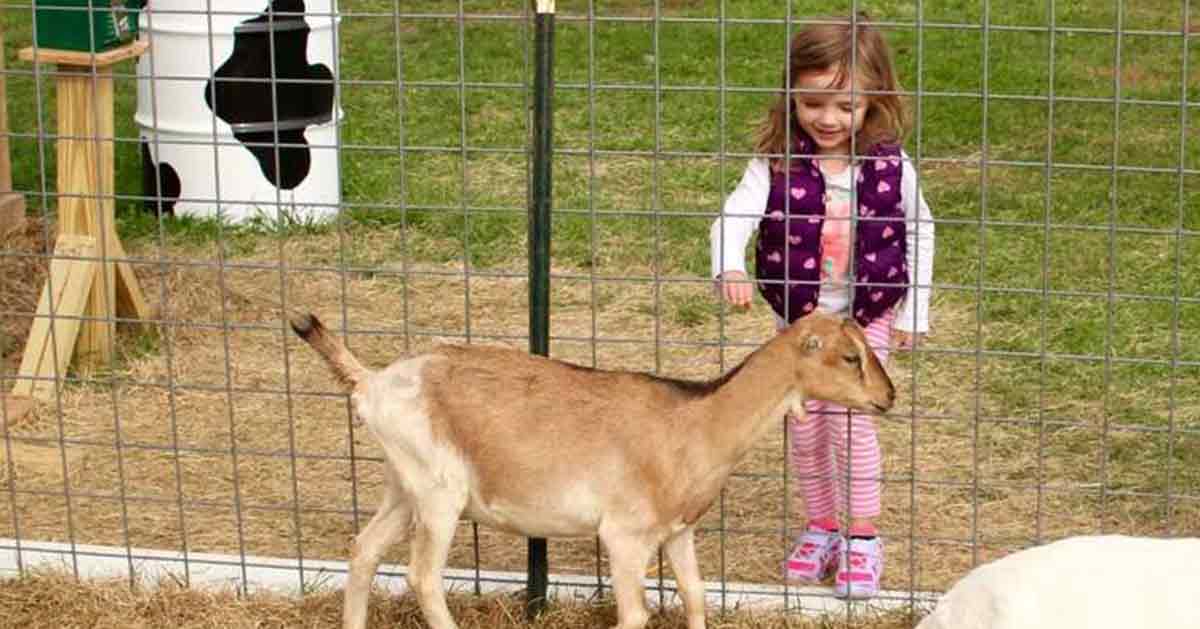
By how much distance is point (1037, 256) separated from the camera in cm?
766

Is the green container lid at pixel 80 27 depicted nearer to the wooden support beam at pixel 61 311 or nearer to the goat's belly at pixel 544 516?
the wooden support beam at pixel 61 311

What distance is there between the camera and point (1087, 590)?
312 centimetres

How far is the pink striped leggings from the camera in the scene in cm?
491

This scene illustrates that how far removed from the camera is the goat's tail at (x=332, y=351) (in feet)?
14.3

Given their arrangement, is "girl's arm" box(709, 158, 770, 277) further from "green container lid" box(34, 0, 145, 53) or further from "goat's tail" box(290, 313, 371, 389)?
"green container lid" box(34, 0, 145, 53)

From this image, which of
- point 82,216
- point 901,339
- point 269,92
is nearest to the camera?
point 901,339

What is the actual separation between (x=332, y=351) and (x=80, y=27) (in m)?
2.11

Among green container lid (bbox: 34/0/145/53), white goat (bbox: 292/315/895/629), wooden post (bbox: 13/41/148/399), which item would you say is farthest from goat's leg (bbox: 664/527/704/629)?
green container lid (bbox: 34/0/145/53)

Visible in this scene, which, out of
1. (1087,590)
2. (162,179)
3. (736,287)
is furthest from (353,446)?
(162,179)

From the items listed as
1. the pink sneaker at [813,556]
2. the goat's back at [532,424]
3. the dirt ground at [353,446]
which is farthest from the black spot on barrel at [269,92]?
the goat's back at [532,424]

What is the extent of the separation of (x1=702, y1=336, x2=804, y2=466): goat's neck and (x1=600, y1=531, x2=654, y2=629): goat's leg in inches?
11.1

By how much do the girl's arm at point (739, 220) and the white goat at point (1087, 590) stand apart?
1437 mm

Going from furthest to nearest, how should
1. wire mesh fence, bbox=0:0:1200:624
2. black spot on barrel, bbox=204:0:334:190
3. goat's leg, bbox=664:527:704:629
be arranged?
black spot on barrel, bbox=204:0:334:190
wire mesh fence, bbox=0:0:1200:624
goat's leg, bbox=664:527:704:629

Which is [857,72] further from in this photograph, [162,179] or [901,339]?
[162,179]
